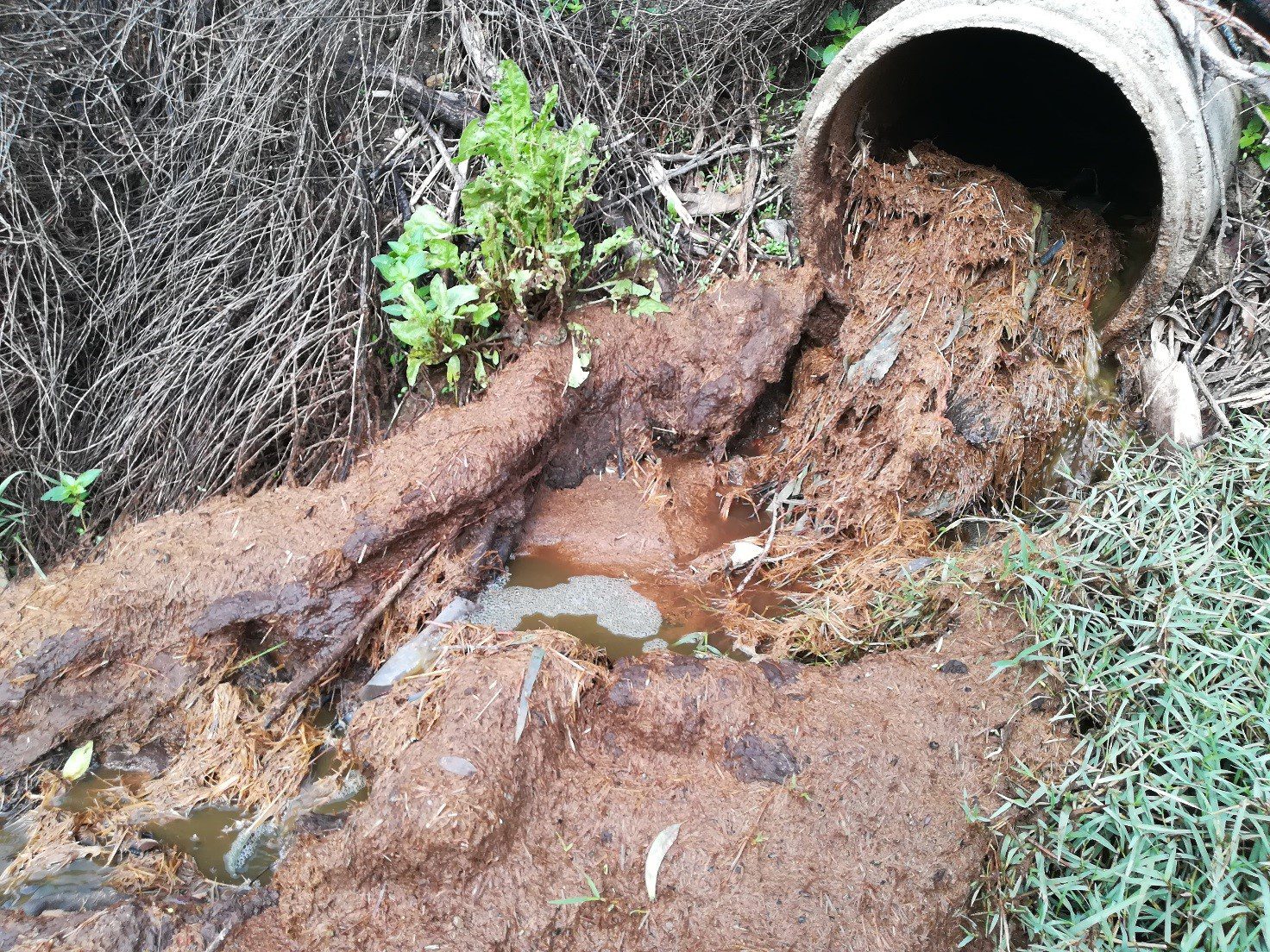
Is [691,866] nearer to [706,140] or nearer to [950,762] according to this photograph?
[950,762]

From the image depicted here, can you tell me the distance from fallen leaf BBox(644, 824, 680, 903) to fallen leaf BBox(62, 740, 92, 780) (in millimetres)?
1970

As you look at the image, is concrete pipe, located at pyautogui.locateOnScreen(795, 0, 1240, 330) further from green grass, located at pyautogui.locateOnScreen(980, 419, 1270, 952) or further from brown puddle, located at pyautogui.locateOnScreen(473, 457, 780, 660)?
brown puddle, located at pyautogui.locateOnScreen(473, 457, 780, 660)

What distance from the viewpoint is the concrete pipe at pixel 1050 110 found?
9.48 ft

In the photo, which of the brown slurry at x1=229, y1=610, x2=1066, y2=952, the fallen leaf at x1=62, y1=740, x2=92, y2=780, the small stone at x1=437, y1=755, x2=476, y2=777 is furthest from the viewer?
the fallen leaf at x1=62, y1=740, x2=92, y2=780

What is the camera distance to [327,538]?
10.2 ft

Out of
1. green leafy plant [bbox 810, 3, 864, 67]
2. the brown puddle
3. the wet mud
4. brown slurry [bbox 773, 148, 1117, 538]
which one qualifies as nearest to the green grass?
the wet mud

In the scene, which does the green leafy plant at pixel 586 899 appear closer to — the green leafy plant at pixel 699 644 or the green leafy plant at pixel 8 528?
the green leafy plant at pixel 699 644

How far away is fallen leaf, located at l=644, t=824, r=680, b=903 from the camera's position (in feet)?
7.64

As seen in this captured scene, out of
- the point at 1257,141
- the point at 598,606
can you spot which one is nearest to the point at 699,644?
the point at 598,606

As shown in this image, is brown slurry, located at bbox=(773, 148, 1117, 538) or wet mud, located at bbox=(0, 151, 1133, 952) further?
brown slurry, located at bbox=(773, 148, 1117, 538)

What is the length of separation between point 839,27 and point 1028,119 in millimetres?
1201

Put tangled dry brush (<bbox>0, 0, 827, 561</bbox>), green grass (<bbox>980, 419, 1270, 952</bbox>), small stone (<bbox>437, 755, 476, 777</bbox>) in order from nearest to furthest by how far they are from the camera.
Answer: green grass (<bbox>980, 419, 1270, 952</bbox>), small stone (<bbox>437, 755, 476, 777</bbox>), tangled dry brush (<bbox>0, 0, 827, 561</bbox>)

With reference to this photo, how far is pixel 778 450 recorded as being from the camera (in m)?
4.03

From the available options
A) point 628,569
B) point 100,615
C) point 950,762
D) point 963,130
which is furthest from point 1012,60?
point 100,615
